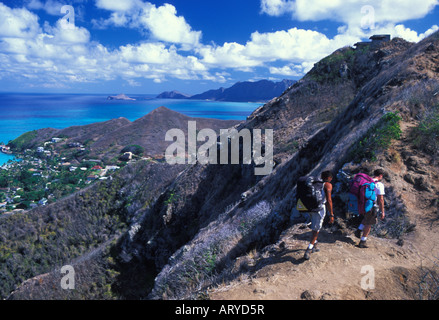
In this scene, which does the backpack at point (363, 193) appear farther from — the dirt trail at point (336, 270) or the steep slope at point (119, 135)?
the steep slope at point (119, 135)

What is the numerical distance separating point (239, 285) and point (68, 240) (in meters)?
24.7

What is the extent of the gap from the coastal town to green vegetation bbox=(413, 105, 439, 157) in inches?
1731

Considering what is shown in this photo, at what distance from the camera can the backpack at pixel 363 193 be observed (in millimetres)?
4328

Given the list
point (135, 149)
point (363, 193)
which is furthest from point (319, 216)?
point (135, 149)

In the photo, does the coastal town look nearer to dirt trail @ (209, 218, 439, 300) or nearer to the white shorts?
dirt trail @ (209, 218, 439, 300)

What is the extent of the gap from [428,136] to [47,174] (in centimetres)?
7971

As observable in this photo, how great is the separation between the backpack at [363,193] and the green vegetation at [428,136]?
259 cm

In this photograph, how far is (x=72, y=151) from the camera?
9119 cm

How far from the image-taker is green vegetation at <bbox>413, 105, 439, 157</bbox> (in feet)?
19.2

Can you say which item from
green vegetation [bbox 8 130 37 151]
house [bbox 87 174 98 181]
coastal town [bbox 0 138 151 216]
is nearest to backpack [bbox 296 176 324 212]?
coastal town [bbox 0 138 151 216]

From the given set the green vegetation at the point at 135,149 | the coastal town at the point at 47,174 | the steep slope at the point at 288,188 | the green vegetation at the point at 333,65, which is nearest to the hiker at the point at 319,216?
the steep slope at the point at 288,188
